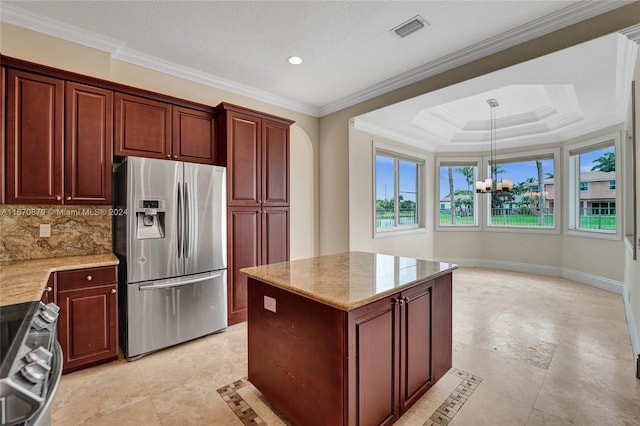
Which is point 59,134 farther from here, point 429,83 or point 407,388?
point 429,83

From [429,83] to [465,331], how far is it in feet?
9.14

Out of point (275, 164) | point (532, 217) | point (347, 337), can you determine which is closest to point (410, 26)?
point (275, 164)

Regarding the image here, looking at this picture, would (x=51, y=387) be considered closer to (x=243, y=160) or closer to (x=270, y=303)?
(x=270, y=303)

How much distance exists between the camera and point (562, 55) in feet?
8.49

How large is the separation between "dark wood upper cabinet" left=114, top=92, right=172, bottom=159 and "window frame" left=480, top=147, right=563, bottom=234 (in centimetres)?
622

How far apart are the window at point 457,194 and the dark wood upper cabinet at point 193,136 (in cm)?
516

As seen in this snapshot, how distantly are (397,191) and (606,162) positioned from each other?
3.32m

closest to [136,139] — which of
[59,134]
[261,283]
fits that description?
[59,134]

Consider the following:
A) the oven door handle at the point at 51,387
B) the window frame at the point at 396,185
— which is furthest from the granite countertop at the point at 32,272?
the window frame at the point at 396,185

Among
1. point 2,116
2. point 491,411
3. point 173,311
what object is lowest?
point 491,411

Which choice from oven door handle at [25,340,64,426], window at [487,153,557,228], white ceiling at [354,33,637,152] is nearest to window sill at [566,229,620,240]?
window at [487,153,557,228]

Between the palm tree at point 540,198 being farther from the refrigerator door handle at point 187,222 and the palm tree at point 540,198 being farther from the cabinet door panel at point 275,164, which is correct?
the refrigerator door handle at point 187,222

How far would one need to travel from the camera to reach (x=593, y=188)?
16.5 ft

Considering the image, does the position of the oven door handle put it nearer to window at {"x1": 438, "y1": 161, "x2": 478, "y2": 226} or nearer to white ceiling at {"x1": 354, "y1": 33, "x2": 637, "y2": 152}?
white ceiling at {"x1": 354, "y1": 33, "x2": 637, "y2": 152}
